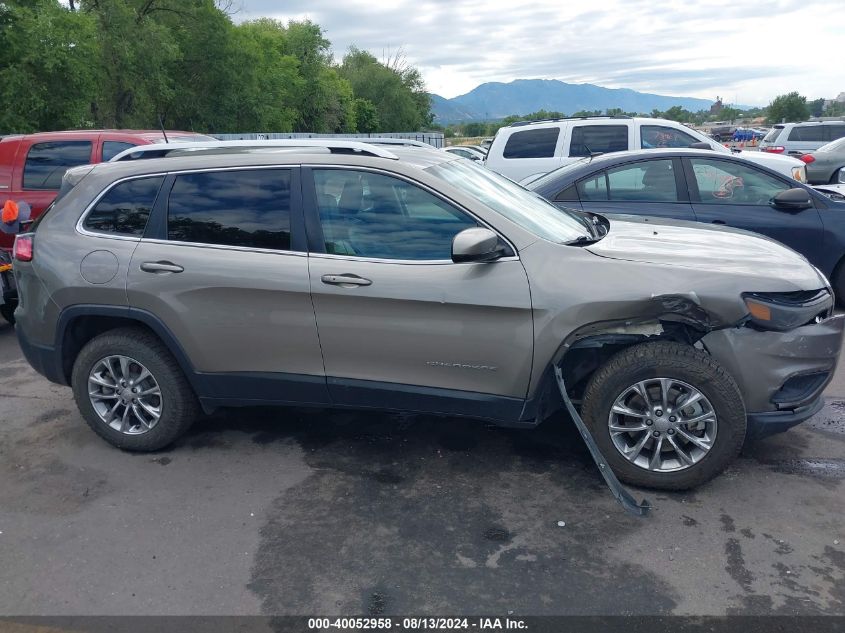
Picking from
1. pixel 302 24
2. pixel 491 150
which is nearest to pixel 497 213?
pixel 491 150

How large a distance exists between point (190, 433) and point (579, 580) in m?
2.85

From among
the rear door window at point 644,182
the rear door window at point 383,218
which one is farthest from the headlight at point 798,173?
the rear door window at point 383,218

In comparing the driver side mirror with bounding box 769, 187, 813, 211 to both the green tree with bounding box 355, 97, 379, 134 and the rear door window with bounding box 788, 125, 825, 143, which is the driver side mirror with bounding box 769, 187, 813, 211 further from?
the green tree with bounding box 355, 97, 379, 134

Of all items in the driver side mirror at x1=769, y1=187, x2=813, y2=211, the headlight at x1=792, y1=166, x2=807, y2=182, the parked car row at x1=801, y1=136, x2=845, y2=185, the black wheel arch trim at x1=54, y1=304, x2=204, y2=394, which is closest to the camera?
the black wheel arch trim at x1=54, y1=304, x2=204, y2=394

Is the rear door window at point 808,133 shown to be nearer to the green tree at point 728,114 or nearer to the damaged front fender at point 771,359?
the damaged front fender at point 771,359

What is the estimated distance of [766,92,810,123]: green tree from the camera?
60.1 m

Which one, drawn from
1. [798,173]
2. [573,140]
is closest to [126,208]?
[573,140]

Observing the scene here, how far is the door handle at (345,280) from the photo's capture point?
3898 mm

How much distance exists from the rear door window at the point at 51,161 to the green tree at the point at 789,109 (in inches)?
2463

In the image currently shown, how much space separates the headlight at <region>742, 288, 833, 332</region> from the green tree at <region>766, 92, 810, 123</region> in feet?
210

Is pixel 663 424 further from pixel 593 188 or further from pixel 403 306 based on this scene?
pixel 593 188

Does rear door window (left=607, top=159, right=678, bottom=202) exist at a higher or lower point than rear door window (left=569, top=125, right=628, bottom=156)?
lower

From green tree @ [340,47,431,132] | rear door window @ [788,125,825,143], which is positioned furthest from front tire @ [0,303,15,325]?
green tree @ [340,47,431,132]

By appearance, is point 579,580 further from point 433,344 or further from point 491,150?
point 491,150
